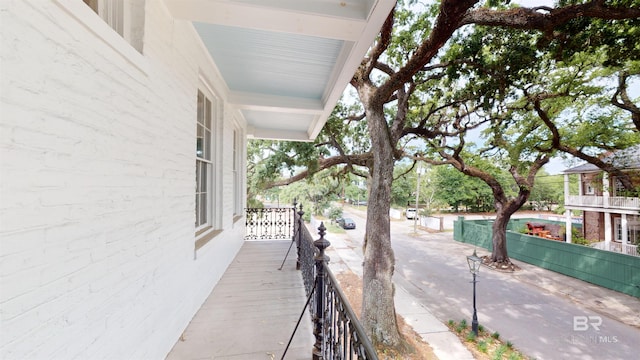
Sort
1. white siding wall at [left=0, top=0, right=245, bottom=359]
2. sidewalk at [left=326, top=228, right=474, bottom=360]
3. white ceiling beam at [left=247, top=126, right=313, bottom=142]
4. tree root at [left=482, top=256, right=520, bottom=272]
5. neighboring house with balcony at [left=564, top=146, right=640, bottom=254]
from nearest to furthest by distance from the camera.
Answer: white siding wall at [left=0, top=0, right=245, bottom=359] → sidewalk at [left=326, top=228, right=474, bottom=360] → white ceiling beam at [left=247, top=126, right=313, bottom=142] → tree root at [left=482, top=256, right=520, bottom=272] → neighboring house with balcony at [left=564, top=146, right=640, bottom=254]

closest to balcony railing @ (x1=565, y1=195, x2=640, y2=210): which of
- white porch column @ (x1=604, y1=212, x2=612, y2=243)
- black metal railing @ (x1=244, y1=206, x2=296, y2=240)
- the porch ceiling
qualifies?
white porch column @ (x1=604, y1=212, x2=612, y2=243)

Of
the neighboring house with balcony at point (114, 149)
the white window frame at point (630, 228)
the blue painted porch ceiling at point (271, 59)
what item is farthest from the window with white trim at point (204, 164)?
the white window frame at point (630, 228)

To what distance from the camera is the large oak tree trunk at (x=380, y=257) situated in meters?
6.02

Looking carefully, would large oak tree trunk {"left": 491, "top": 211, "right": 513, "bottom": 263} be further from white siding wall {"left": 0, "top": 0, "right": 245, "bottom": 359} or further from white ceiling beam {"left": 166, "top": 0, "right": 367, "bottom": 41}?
white siding wall {"left": 0, "top": 0, "right": 245, "bottom": 359}

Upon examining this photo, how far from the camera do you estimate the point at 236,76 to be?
150 inches

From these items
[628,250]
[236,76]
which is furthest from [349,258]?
[628,250]

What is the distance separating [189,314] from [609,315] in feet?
37.5

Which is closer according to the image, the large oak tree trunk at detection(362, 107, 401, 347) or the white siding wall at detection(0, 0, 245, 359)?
the white siding wall at detection(0, 0, 245, 359)

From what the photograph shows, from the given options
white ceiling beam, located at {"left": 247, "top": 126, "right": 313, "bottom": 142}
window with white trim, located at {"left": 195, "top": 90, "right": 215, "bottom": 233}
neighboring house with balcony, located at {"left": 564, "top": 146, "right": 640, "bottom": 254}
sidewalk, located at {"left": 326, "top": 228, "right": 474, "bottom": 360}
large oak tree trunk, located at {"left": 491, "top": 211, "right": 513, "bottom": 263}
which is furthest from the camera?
neighboring house with balcony, located at {"left": 564, "top": 146, "right": 640, "bottom": 254}

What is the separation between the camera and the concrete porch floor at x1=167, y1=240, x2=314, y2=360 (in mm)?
2361

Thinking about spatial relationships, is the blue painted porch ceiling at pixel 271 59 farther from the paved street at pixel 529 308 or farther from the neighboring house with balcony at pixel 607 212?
the neighboring house with balcony at pixel 607 212

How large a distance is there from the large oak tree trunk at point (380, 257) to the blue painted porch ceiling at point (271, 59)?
9.57 ft

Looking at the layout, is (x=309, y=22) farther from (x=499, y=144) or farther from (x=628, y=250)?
(x=628, y=250)

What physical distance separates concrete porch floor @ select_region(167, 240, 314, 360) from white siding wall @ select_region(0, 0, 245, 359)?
1.22 ft
